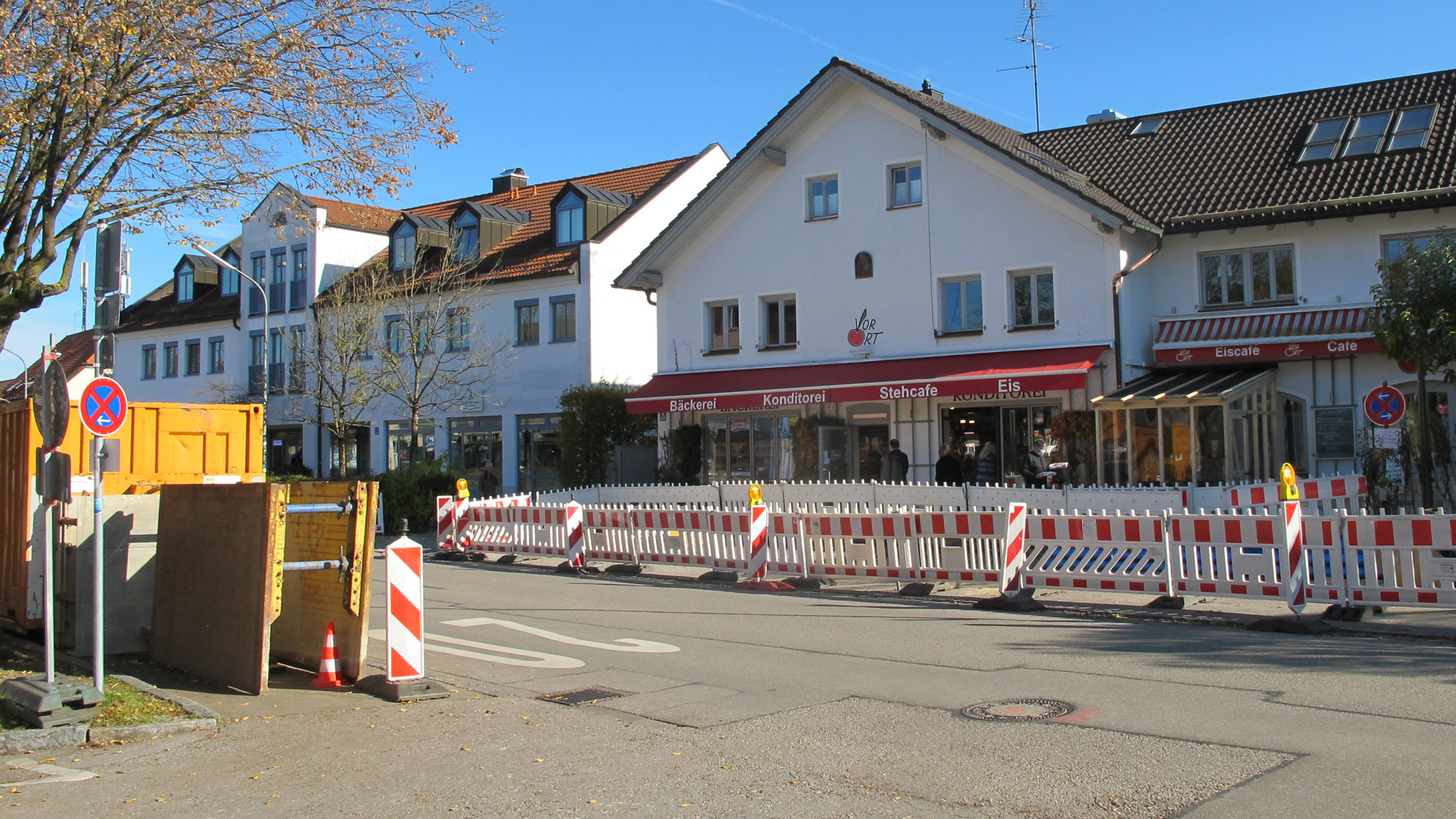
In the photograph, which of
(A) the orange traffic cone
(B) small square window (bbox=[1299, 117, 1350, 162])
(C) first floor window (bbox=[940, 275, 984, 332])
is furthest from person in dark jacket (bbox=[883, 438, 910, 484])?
(A) the orange traffic cone

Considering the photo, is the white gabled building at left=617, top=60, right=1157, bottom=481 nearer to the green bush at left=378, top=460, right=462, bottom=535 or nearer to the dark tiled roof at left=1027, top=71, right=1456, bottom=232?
the dark tiled roof at left=1027, top=71, right=1456, bottom=232

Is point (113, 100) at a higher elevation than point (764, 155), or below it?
below

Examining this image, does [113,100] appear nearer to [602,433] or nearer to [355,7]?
[355,7]

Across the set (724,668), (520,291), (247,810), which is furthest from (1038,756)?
(520,291)

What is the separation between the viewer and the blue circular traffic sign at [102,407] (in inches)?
333

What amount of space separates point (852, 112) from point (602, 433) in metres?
10.4

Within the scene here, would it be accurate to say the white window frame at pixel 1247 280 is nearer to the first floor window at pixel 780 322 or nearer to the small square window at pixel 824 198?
the small square window at pixel 824 198

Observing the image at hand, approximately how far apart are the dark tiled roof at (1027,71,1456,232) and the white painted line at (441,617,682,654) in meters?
17.4

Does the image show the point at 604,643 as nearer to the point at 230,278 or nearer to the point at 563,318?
the point at 563,318

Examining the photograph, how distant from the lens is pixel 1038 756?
6695 mm

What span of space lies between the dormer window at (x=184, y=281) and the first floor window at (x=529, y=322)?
739 inches

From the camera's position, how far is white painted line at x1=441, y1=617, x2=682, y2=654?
10.9 meters

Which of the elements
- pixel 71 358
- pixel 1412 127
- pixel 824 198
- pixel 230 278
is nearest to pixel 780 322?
pixel 824 198

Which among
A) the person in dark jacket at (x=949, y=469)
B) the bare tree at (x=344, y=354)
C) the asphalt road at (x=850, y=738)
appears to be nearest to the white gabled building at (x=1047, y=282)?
the person in dark jacket at (x=949, y=469)
